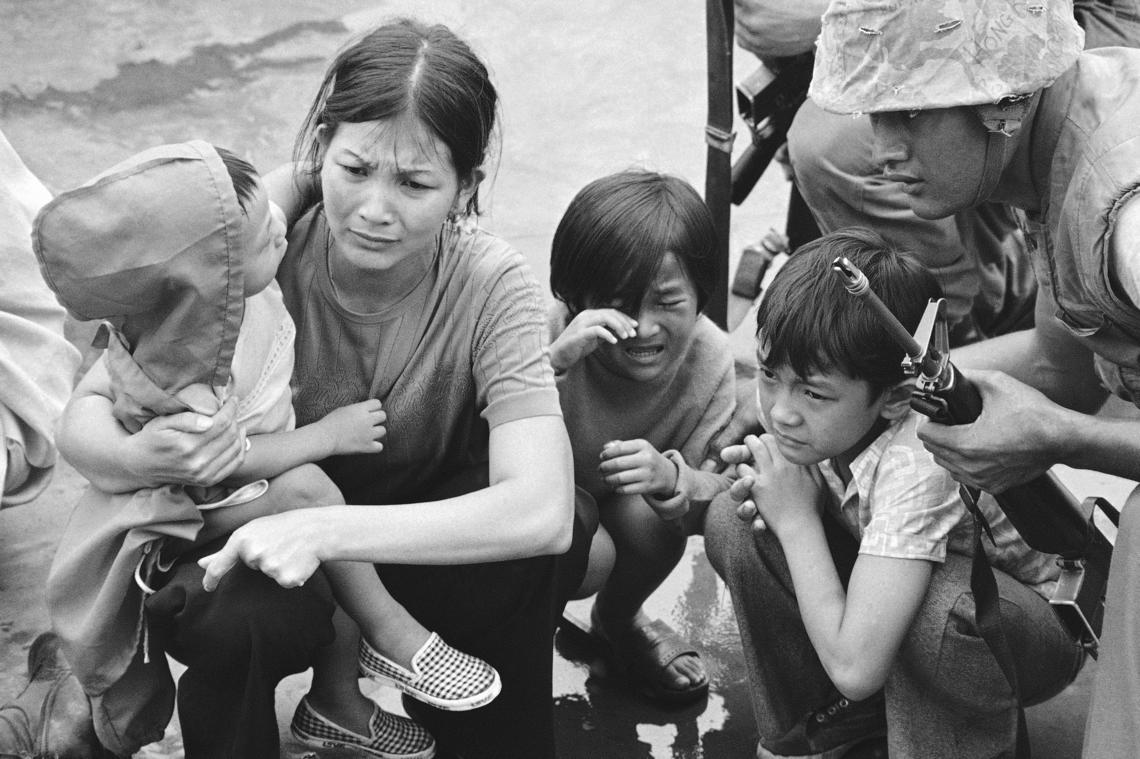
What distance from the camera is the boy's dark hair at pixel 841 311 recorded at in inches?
81.7

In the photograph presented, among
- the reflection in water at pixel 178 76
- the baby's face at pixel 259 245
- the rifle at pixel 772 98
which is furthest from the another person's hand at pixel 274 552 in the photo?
the reflection in water at pixel 178 76

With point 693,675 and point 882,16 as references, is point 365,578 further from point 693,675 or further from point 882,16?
point 882,16

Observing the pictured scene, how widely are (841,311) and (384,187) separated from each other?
699mm

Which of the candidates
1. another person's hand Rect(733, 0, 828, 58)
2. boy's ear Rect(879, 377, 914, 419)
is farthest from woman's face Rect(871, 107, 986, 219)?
another person's hand Rect(733, 0, 828, 58)

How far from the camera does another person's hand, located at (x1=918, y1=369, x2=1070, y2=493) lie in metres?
1.95

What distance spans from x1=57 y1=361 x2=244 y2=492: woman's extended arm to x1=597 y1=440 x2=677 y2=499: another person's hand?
63 cm

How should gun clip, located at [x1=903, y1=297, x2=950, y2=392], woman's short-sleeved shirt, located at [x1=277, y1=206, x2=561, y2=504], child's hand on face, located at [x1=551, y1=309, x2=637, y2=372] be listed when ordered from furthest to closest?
child's hand on face, located at [x1=551, y1=309, x2=637, y2=372], woman's short-sleeved shirt, located at [x1=277, y1=206, x2=561, y2=504], gun clip, located at [x1=903, y1=297, x2=950, y2=392]

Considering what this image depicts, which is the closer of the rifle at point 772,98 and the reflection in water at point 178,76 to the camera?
the rifle at point 772,98

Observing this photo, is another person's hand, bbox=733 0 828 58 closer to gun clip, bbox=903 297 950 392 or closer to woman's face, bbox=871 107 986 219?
woman's face, bbox=871 107 986 219

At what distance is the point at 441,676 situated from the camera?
2225mm

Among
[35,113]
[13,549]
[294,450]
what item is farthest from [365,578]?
[35,113]

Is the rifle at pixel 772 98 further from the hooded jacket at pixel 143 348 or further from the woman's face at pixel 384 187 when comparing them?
the hooded jacket at pixel 143 348

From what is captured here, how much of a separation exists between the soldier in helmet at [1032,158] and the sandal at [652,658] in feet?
2.62

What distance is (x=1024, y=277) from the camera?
3428 millimetres
